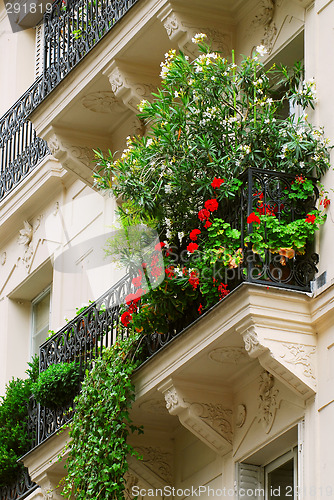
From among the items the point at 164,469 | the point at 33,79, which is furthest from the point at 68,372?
the point at 33,79

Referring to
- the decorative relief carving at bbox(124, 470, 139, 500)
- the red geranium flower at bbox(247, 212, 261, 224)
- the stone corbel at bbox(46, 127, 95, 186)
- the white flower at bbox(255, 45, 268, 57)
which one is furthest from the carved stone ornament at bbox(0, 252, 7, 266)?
the red geranium flower at bbox(247, 212, 261, 224)

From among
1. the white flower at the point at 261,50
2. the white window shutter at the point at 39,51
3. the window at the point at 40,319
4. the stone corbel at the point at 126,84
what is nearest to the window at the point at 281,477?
the white flower at the point at 261,50

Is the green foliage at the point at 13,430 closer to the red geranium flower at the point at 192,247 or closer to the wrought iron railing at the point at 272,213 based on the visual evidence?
the red geranium flower at the point at 192,247

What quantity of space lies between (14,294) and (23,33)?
161 inches

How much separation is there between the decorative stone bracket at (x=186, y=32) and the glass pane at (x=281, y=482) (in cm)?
389

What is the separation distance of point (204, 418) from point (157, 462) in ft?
4.06

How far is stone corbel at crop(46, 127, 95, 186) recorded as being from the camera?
15.5 m

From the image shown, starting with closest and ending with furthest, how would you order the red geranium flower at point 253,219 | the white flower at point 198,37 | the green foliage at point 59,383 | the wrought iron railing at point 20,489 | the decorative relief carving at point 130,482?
the red geranium flower at point 253,219 → the white flower at point 198,37 → the decorative relief carving at point 130,482 → the green foliage at point 59,383 → the wrought iron railing at point 20,489

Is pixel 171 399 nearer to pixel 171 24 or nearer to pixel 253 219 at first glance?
pixel 253 219

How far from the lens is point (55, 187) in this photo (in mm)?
17828

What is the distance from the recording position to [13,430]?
52.5 ft

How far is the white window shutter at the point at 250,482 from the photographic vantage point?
12062 millimetres

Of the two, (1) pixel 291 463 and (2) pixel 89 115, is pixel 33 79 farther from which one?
(1) pixel 291 463

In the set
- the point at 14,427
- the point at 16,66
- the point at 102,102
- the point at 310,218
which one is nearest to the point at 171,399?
the point at 310,218
